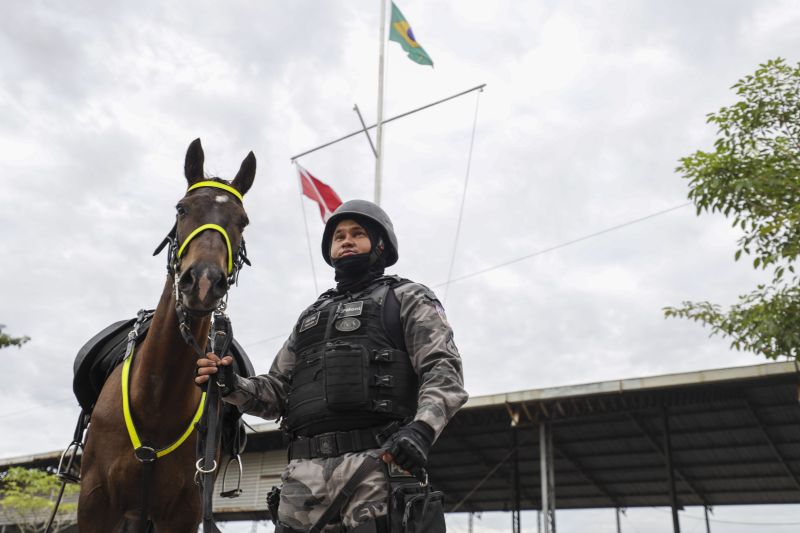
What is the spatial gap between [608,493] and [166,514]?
1810 centimetres

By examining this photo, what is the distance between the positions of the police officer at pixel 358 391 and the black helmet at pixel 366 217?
0.20 metres

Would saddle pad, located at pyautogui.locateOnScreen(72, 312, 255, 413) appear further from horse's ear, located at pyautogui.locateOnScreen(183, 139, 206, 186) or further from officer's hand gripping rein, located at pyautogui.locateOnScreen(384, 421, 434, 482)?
officer's hand gripping rein, located at pyautogui.locateOnScreen(384, 421, 434, 482)

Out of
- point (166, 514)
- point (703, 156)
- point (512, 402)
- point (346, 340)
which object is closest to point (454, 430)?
point (512, 402)

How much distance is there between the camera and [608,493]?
19.9m

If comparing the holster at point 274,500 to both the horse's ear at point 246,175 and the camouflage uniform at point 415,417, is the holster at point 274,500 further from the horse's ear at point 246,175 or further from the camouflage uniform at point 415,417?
the horse's ear at point 246,175

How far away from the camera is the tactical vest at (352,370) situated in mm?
3043

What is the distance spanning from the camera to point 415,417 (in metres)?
2.85

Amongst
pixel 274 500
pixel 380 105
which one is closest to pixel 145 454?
pixel 274 500

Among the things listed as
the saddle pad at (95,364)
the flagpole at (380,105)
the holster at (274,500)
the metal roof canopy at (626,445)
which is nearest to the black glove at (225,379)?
the holster at (274,500)

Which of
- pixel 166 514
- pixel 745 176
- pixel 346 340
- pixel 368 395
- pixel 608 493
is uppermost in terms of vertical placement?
pixel 745 176

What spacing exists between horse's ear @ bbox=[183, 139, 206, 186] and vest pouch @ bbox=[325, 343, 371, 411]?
5.49 ft

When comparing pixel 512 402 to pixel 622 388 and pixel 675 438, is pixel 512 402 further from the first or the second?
pixel 675 438

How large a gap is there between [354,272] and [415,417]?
3.20 feet

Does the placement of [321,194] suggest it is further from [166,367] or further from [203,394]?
[166,367]
